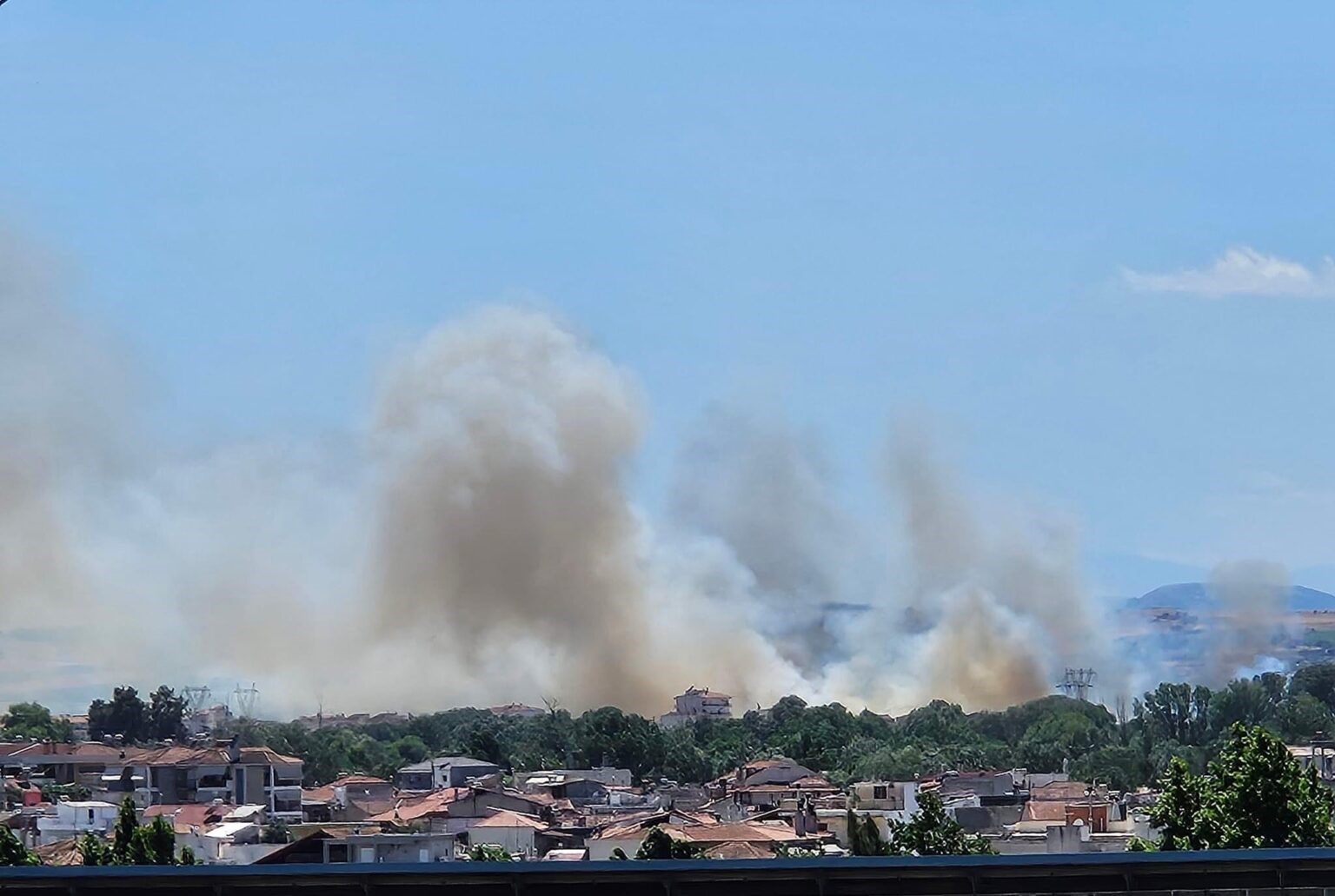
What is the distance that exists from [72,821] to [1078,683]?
36677mm

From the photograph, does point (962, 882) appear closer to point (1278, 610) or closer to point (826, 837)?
point (826, 837)

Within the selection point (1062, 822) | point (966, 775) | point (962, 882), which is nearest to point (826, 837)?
point (1062, 822)

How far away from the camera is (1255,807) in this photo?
68.9 ft

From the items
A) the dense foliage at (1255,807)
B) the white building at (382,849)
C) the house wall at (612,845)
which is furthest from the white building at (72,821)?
the dense foliage at (1255,807)

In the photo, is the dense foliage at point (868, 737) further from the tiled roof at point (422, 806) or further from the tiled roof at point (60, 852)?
the tiled roof at point (60, 852)

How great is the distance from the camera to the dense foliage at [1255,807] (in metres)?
20.8

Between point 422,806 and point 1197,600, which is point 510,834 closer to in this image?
point 422,806

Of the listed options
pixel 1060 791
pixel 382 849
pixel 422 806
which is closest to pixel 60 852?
pixel 422 806

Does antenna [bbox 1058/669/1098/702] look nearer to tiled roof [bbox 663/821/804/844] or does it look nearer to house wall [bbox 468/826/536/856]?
tiled roof [bbox 663/821/804/844]

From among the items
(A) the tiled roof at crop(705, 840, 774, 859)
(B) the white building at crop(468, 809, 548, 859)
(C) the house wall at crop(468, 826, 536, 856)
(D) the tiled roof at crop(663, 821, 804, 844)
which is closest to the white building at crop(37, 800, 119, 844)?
(B) the white building at crop(468, 809, 548, 859)

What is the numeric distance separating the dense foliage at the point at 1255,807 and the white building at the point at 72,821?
21.6m

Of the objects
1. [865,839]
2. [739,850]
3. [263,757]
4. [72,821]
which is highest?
[263,757]

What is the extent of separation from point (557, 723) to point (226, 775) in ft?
43.3

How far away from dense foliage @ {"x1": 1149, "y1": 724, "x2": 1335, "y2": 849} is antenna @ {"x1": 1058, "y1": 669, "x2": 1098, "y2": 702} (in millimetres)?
40474
